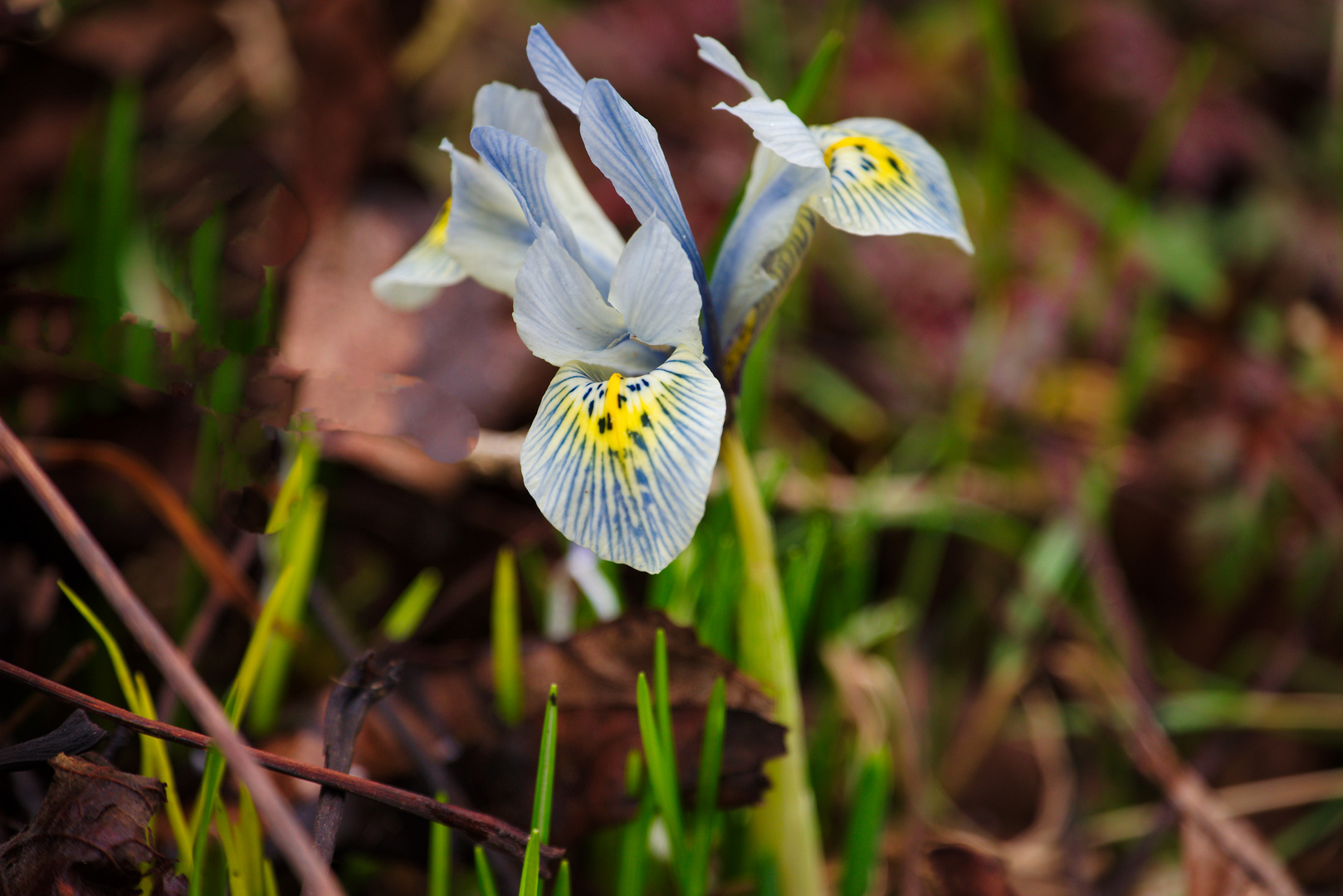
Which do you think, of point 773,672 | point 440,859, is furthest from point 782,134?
point 440,859

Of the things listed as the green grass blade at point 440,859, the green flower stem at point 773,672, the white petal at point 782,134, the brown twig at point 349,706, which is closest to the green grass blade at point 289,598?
the brown twig at point 349,706

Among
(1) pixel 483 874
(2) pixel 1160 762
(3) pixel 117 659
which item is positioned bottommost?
(2) pixel 1160 762

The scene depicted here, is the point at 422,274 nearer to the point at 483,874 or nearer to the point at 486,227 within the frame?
the point at 486,227

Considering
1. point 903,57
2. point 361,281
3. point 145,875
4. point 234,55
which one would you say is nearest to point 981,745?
point 145,875

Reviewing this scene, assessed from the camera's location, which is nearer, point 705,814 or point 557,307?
point 557,307

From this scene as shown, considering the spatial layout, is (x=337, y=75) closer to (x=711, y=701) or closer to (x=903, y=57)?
(x=903, y=57)

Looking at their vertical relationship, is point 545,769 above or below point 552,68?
below
